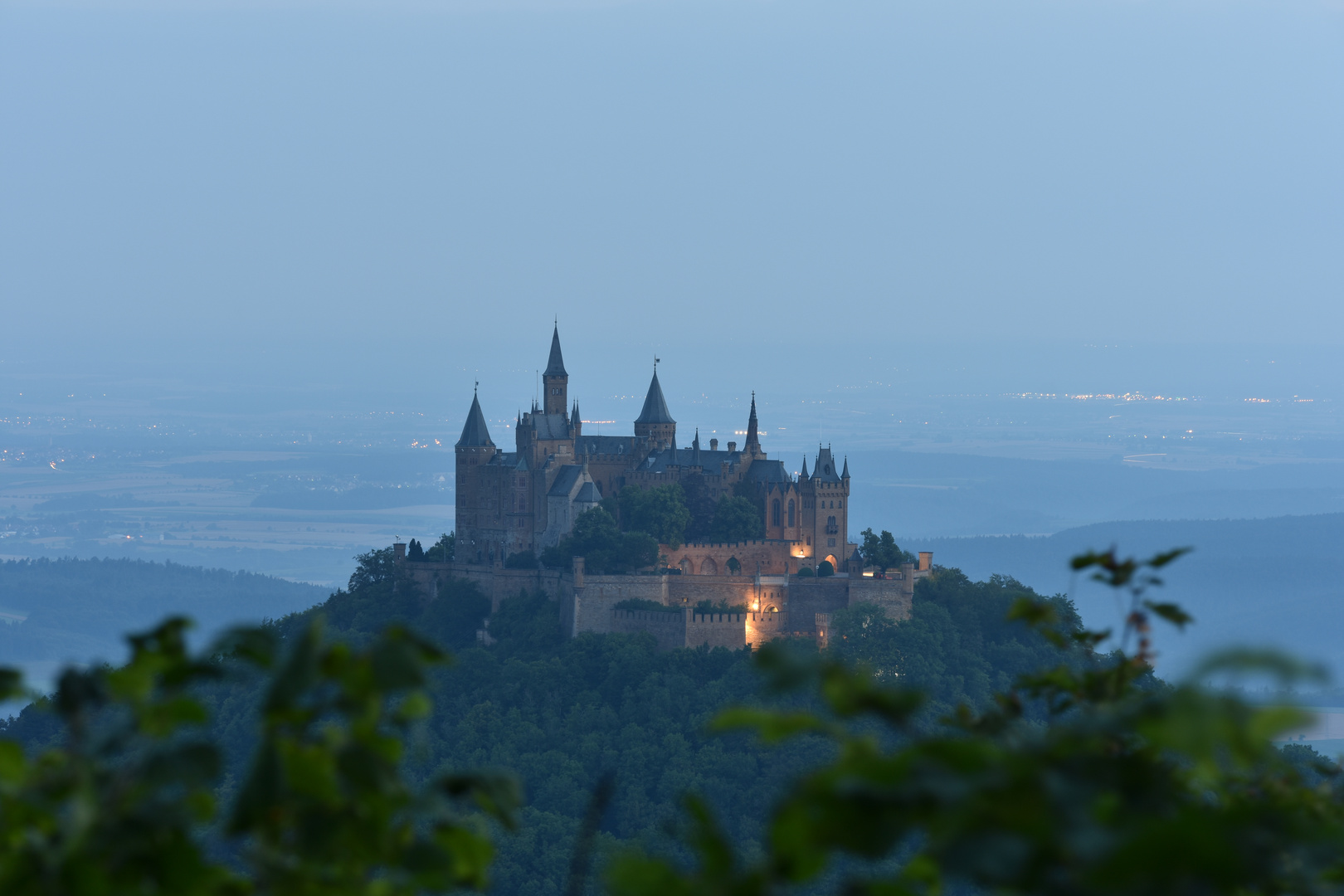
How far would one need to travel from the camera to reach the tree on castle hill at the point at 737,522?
6625 cm

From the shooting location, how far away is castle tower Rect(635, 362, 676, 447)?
70438 mm

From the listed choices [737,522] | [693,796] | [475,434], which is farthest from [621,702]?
[693,796]

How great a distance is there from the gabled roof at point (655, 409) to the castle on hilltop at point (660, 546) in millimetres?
93

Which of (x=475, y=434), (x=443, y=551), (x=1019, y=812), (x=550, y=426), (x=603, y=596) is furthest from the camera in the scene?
(x=443, y=551)

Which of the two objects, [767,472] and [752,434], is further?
[752,434]

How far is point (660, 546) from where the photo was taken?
218ft

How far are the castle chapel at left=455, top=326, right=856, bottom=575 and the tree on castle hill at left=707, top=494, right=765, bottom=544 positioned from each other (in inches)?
15.5

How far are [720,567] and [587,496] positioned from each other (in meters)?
5.57

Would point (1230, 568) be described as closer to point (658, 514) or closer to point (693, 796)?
point (658, 514)

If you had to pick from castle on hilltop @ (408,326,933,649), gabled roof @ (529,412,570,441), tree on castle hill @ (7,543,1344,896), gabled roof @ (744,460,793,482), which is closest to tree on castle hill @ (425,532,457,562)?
castle on hilltop @ (408,326,933,649)

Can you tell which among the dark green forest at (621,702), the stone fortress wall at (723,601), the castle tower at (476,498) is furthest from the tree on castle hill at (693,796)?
the castle tower at (476,498)

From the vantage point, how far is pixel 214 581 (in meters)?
168

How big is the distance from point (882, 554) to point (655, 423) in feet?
34.7

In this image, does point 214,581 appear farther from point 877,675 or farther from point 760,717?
point 760,717
